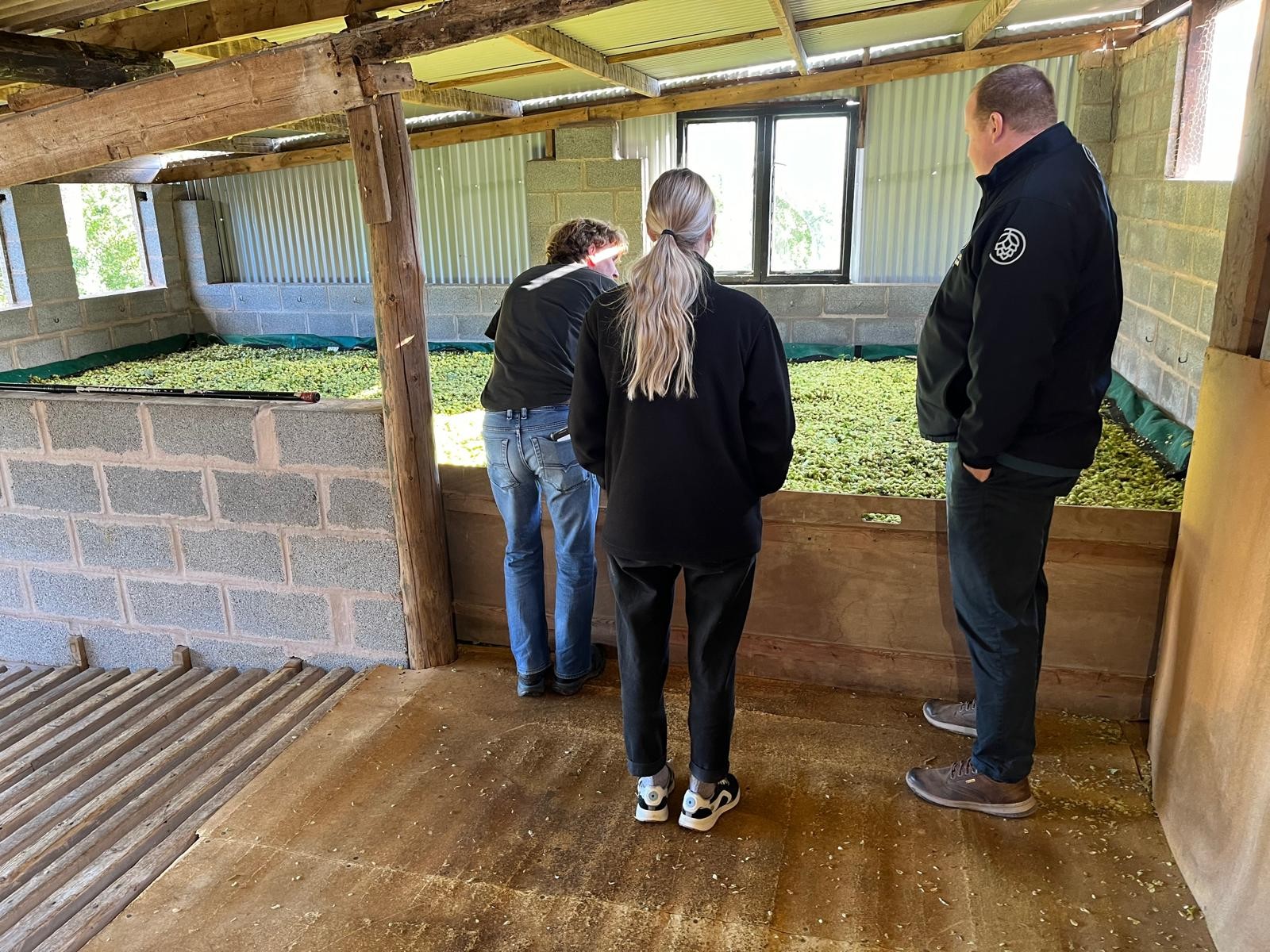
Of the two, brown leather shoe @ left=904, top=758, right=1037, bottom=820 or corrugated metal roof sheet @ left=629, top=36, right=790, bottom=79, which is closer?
brown leather shoe @ left=904, top=758, right=1037, bottom=820

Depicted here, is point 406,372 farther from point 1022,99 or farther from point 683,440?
point 1022,99

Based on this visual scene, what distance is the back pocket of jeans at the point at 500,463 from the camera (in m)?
2.86

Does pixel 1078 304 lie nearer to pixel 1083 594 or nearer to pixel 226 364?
pixel 1083 594

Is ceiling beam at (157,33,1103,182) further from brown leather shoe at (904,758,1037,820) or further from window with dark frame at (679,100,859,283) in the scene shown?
brown leather shoe at (904,758,1037,820)

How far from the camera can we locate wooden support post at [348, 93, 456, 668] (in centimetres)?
288

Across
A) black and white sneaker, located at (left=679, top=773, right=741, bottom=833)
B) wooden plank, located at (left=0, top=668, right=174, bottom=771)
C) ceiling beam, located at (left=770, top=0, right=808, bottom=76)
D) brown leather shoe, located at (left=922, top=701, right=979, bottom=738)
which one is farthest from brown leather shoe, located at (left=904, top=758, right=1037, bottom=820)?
ceiling beam, located at (left=770, top=0, right=808, bottom=76)

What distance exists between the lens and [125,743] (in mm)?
3168

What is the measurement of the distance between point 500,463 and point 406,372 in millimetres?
499

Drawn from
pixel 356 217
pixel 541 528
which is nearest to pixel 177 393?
pixel 541 528

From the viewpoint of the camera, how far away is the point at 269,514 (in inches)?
131

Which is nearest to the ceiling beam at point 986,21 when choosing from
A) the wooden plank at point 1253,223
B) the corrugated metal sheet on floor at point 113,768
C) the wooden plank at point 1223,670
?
the wooden plank at point 1253,223

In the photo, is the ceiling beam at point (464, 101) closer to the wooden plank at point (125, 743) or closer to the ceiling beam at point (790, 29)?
the ceiling beam at point (790, 29)

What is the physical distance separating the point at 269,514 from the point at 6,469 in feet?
4.05

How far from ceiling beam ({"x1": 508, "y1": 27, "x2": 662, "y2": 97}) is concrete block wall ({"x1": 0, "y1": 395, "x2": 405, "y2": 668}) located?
6.52ft
